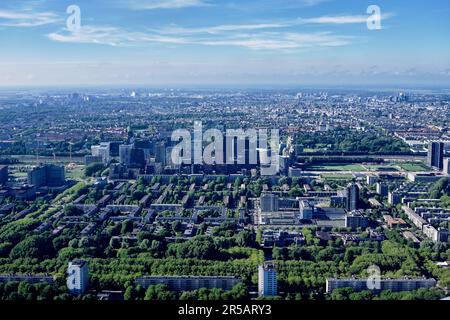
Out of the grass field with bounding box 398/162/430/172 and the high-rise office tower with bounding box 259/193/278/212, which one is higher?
the grass field with bounding box 398/162/430/172

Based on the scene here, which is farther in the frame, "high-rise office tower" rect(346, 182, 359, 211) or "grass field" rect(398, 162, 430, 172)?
"grass field" rect(398, 162, 430, 172)

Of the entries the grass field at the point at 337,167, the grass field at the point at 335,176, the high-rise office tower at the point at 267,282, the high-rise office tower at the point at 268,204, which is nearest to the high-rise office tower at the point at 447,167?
the grass field at the point at 337,167

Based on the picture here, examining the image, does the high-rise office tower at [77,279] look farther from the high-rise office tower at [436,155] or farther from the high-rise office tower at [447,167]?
the high-rise office tower at [436,155]

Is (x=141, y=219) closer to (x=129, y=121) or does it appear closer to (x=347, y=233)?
(x=347, y=233)

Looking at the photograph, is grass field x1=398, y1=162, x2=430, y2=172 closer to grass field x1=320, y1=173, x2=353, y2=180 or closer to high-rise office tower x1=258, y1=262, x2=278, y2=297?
grass field x1=320, y1=173, x2=353, y2=180

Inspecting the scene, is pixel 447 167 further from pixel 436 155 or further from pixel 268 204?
pixel 268 204

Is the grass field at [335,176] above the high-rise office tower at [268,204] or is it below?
above

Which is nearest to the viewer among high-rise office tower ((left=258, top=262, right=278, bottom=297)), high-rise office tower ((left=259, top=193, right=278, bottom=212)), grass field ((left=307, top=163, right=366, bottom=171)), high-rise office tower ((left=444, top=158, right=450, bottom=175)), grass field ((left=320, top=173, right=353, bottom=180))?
high-rise office tower ((left=258, top=262, right=278, bottom=297))

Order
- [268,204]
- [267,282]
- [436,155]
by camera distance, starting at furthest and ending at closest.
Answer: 1. [436,155]
2. [268,204]
3. [267,282]

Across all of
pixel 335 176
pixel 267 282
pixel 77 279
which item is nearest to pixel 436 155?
pixel 335 176

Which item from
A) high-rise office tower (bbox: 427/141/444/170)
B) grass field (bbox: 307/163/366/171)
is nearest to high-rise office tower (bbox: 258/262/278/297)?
grass field (bbox: 307/163/366/171)
